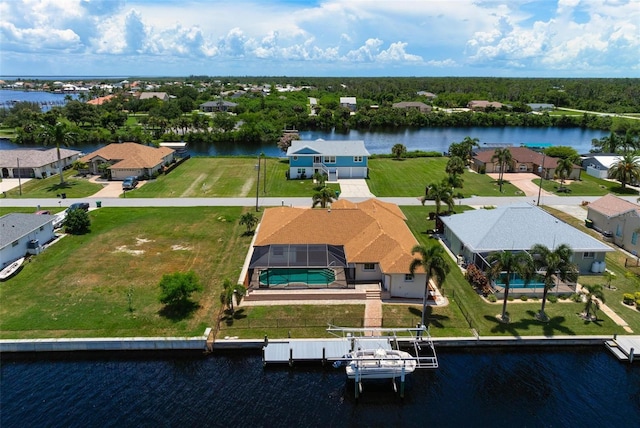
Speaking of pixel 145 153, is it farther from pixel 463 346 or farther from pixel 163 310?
pixel 463 346

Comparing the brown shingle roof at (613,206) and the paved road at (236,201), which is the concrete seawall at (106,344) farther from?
the brown shingle roof at (613,206)

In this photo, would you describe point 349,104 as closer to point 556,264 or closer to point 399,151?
point 399,151

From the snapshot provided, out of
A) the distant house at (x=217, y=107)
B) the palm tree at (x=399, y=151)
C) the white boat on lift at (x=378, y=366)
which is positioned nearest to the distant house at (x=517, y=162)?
the palm tree at (x=399, y=151)

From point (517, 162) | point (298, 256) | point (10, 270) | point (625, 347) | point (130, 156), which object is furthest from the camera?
point (517, 162)

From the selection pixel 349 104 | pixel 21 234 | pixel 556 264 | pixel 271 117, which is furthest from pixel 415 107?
pixel 21 234

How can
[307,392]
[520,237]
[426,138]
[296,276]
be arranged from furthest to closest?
[426,138] → [520,237] → [296,276] → [307,392]

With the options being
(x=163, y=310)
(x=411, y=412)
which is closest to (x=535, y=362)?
(x=411, y=412)
